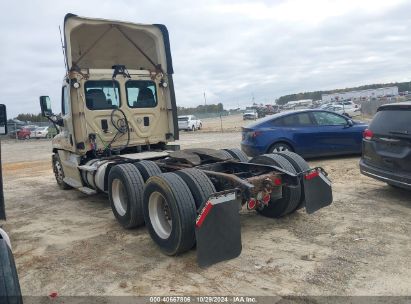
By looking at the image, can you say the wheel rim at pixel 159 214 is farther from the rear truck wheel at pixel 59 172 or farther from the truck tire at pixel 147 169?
the rear truck wheel at pixel 59 172

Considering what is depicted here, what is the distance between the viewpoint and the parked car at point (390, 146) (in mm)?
6066

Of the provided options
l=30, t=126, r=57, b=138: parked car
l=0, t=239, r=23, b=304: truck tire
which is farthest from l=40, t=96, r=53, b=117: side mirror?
l=30, t=126, r=57, b=138: parked car

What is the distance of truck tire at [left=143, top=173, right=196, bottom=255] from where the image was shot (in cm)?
446

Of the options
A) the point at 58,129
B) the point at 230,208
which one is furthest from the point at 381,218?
the point at 58,129

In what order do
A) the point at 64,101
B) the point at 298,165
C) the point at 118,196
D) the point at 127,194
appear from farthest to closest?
the point at 64,101 < the point at 118,196 < the point at 127,194 < the point at 298,165

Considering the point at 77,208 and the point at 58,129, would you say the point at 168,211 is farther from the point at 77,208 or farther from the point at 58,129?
the point at 58,129

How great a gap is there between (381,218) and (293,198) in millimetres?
1330

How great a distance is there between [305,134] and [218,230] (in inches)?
287

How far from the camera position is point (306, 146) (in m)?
10.8

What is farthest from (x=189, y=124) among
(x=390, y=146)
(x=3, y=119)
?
(x=3, y=119)

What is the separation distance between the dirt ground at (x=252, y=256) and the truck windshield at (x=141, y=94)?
251 centimetres

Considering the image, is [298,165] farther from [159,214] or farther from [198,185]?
[159,214]

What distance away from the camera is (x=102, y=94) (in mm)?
8055

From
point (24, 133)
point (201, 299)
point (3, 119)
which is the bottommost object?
point (201, 299)
